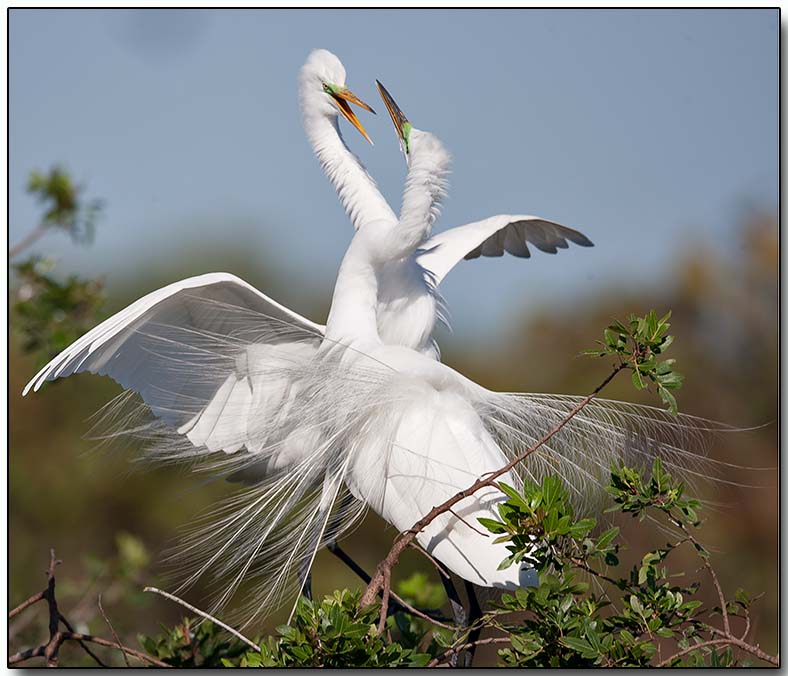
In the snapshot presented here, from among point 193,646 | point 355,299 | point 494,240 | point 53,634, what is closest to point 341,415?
point 355,299

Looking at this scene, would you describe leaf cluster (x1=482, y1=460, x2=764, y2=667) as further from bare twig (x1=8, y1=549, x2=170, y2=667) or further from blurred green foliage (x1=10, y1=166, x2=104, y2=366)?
blurred green foliage (x1=10, y1=166, x2=104, y2=366)

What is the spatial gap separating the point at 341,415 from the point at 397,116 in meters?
0.67

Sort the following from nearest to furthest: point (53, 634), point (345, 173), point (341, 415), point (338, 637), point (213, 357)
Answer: point (338, 637), point (53, 634), point (341, 415), point (213, 357), point (345, 173)

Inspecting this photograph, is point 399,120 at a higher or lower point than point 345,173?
higher

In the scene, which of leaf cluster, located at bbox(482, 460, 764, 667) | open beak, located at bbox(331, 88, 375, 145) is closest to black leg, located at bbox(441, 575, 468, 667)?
leaf cluster, located at bbox(482, 460, 764, 667)

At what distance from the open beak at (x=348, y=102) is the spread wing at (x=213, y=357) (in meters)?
0.52

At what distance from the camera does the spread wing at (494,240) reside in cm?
239

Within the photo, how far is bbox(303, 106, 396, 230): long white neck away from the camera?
2241 mm

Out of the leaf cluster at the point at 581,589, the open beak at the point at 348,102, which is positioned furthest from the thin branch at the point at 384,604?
the open beak at the point at 348,102

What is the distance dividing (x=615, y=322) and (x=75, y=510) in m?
4.36

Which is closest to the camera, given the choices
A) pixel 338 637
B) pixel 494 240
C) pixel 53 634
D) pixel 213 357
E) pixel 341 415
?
pixel 338 637

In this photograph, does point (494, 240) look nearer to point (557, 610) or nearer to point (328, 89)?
point (328, 89)

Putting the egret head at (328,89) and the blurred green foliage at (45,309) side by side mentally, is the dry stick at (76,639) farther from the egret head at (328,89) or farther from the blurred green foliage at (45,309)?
the egret head at (328,89)

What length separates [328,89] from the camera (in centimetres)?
232
